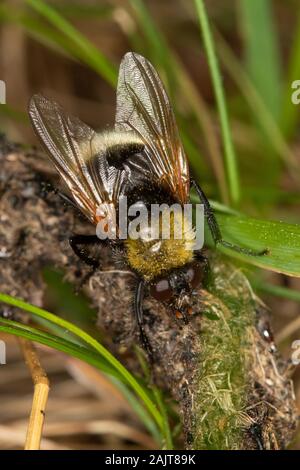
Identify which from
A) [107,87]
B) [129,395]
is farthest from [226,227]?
[107,87]

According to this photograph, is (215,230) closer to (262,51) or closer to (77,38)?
(77,38)

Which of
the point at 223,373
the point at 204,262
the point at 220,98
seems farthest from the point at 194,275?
the point at 220,98

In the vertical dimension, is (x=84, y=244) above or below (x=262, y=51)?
below

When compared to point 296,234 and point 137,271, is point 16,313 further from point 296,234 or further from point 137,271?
point 296,234

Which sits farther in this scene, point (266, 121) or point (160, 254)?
point (266, 121)

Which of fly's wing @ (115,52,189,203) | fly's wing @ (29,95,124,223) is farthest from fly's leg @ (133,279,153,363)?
fly's wing @ (115,52,189,203)

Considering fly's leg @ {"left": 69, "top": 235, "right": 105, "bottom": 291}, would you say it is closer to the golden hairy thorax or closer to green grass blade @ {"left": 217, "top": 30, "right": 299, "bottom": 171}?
the golden hairy thorax

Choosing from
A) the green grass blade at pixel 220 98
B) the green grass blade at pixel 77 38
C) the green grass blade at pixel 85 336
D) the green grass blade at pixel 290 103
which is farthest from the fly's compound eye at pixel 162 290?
the green grass blade at pixel 290 103
